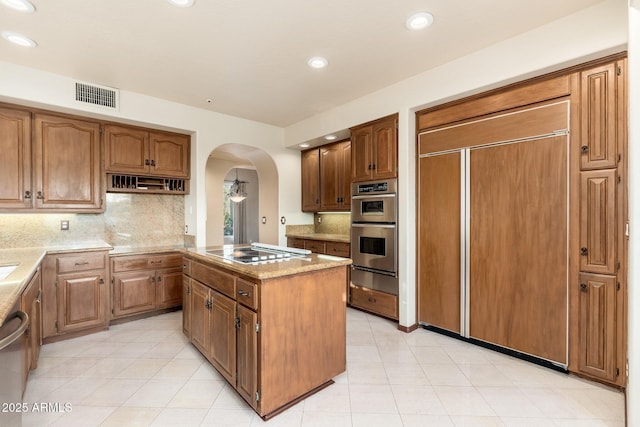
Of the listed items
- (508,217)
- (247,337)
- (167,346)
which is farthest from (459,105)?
(167,346)

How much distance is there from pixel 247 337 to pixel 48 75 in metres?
3.29

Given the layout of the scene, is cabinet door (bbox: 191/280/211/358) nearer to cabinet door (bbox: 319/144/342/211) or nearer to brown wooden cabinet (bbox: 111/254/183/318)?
brown wooden cabinet (bbox: 111/254/183/318)

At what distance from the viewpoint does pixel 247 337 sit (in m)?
1.86

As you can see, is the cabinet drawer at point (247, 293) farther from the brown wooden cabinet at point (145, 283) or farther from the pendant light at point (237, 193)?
the pendant light at point (237, 193)

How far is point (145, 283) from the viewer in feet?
11.7

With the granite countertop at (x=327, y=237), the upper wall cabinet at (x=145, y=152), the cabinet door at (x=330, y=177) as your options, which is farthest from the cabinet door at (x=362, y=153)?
the upper wall cabinet at (x=145, y=152)

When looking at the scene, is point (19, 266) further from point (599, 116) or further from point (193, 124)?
point (599, 116)

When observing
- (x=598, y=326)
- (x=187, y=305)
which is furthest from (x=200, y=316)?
(x=598, y=326)

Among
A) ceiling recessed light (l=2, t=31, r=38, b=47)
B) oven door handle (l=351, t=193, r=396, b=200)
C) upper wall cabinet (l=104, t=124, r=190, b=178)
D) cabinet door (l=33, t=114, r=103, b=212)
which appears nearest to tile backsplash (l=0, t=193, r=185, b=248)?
cabinet door (l=33, t=114, r=103, b=212)

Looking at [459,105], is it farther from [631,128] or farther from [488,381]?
[488,381]

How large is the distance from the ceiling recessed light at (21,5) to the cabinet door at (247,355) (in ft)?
8.01

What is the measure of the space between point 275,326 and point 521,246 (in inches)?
83.7

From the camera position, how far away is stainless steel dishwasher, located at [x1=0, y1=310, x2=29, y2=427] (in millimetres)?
1125

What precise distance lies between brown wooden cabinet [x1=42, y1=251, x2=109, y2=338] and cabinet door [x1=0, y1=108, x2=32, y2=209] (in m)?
0.69
